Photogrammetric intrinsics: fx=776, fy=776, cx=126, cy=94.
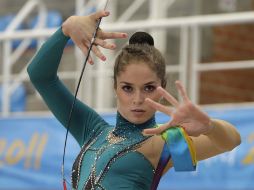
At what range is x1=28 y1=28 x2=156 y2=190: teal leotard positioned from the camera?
186cm

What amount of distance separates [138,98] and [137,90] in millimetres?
24

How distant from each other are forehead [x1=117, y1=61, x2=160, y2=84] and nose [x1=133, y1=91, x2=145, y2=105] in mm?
29

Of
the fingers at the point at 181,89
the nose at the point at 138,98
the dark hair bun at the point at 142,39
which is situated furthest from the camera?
the dark hair bun at the point at 142,39

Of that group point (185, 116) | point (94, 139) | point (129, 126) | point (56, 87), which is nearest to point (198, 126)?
point (185, 116)

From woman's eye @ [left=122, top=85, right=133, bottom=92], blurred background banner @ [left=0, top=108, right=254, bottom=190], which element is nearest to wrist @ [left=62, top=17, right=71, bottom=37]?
woman's eye @ [left=122, top=85, right=133, bottom=92]

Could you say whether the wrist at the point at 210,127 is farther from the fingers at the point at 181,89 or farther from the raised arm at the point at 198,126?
the fingers at the point at 181,89

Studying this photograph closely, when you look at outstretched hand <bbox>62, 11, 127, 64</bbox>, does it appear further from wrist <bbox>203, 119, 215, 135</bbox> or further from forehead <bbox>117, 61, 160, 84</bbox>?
wrist <bbox>203, 119, 215, 135</bbox>

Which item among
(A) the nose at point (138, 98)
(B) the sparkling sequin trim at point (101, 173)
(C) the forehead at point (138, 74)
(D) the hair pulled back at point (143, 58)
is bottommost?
(B) the sparkling sequin trim at point (101, 173)

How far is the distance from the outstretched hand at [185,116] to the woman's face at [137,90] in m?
0.20

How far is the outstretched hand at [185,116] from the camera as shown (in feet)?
5.17

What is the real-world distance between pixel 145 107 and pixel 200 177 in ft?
5.72

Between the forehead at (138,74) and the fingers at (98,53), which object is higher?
the fingers at (98,53)

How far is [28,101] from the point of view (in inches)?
210

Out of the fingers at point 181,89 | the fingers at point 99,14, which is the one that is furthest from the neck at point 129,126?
the fingers at point 181,89
